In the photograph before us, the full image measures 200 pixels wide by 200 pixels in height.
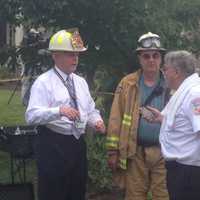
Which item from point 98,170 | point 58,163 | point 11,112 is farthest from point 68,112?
point 11,112

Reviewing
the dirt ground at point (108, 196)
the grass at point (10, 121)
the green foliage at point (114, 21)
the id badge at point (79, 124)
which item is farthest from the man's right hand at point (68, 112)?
the green foliage at point (114, 21)

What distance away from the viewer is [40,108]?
4.95 m

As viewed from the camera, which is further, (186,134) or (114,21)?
(114,21)

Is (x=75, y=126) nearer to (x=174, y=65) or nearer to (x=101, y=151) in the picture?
(x=174, y=65)

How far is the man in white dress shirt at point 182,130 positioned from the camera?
14.7 feet

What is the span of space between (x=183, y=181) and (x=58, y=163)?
114 cm

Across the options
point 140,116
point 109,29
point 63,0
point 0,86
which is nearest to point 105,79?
point 109,29

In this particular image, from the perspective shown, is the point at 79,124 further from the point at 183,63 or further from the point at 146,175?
the point at 183,63

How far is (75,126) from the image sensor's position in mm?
5125

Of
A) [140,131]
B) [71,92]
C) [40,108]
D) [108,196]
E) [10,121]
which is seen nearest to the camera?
[40,108]

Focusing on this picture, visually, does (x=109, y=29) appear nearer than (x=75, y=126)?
No

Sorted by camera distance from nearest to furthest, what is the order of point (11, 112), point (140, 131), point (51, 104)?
1. point (51, 104)
2. point (140, 131)
3. point (11, 112)

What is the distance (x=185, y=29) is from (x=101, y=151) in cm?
206

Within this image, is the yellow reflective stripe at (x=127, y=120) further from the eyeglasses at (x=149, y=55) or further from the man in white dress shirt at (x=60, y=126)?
the eyeglasses at (x=149, y=55)
